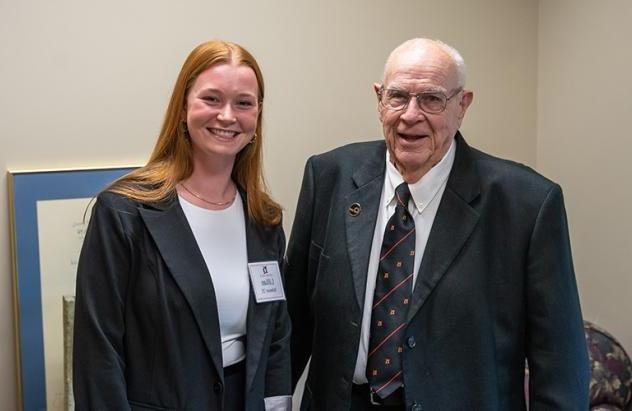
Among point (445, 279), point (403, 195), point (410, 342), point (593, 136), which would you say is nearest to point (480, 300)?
point (445, 279)

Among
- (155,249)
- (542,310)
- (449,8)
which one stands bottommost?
(542,310)

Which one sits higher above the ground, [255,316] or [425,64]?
[425,64]

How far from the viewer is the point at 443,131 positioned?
6.03 ft

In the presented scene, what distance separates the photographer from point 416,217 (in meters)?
1.86

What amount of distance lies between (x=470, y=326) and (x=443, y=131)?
51cm

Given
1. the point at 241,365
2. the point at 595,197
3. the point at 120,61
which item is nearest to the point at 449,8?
the point at 595,197

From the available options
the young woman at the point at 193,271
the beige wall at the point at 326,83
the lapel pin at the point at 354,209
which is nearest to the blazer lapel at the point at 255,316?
the young woman at the point at 193,271

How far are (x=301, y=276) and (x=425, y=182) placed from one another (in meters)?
0.50

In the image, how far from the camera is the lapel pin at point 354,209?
6.28 feet

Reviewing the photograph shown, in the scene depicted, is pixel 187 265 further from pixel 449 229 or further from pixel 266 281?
pixel 449 229

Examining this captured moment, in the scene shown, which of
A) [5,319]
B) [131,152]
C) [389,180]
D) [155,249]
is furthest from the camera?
[131,152]

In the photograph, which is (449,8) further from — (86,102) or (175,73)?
(86,102)

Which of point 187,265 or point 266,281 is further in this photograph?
point 266,281

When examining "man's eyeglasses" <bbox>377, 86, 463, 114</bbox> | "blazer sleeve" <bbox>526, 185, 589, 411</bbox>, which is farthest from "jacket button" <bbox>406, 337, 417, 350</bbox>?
"man's eyeglasses" <bbox>377, 86, 463, 114</bbox>
